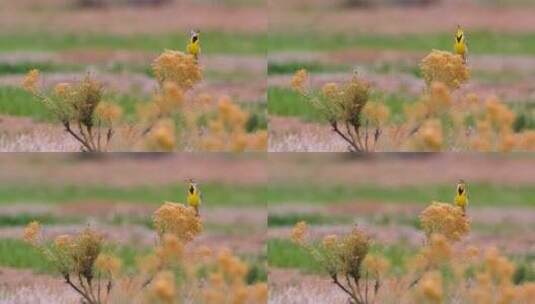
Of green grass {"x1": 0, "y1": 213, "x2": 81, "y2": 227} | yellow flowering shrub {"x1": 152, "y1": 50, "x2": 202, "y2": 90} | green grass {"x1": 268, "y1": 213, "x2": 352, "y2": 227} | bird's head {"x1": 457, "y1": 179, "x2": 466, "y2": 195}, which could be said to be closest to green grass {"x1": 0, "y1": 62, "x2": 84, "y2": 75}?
yellow flowering shrub {"x1": 152, "y1": 50, "x2": 202, "y2": 90}

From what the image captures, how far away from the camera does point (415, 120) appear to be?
9.30m

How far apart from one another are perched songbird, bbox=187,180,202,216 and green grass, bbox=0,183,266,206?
0.04 meters

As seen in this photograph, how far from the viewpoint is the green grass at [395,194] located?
9227mm

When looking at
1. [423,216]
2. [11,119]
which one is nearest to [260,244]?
[423,216]

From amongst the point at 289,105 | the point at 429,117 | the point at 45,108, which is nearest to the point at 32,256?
the point at 45,108

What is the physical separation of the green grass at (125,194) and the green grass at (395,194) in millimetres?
135

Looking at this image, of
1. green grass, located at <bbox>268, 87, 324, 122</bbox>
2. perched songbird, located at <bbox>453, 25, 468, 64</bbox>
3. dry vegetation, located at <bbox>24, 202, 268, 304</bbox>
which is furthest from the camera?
perched songbird, located at <bbox>453, 25, 468, 64</bbox>

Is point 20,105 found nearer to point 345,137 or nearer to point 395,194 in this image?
point 345,137

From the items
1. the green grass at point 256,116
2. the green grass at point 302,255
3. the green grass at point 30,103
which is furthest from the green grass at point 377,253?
the green grass at point 30,103

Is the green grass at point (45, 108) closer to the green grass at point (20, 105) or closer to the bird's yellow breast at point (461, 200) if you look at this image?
the green grass at point (20, 105)

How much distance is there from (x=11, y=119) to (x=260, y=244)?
1.43 metres

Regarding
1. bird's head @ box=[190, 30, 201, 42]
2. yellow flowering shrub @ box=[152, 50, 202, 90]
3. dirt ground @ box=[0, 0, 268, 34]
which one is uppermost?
dirt ground @ box=[0, 0, 268, 34]

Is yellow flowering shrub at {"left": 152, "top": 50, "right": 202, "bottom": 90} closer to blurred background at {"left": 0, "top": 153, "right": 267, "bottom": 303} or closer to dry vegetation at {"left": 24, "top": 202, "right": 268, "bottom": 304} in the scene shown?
blurred background at {"left": 0, "top": 153, "right": 267, "bottom": 303}

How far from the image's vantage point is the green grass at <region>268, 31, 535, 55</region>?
30.6 ft
